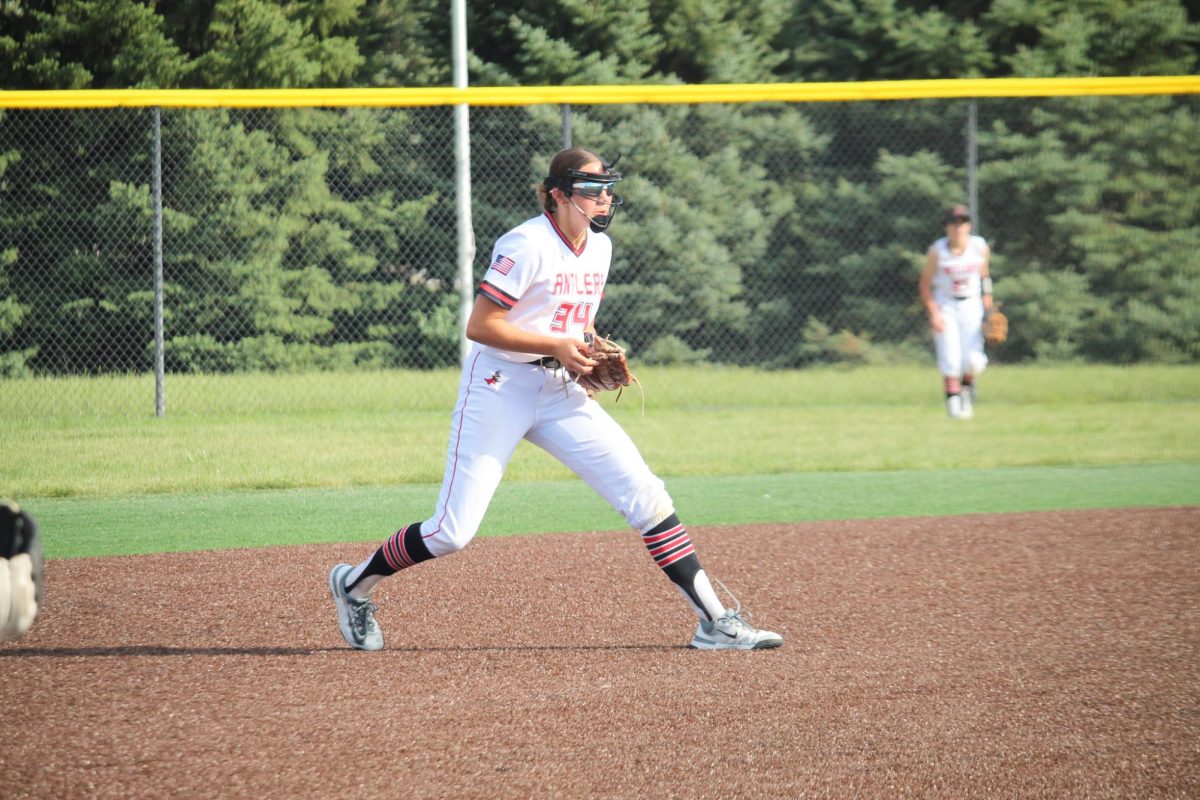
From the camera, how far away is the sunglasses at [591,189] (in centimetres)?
524

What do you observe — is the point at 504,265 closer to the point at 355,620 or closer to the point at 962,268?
the point at 355,620

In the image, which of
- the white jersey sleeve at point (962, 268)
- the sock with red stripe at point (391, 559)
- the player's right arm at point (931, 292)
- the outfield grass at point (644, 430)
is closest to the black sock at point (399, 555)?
the sock with red stripe at point (391, 559)

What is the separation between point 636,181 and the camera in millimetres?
15820

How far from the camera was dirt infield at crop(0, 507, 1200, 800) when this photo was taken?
4008mm

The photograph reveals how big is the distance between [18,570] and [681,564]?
2760 millimetres

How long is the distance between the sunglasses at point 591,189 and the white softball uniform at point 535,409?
0.62ft

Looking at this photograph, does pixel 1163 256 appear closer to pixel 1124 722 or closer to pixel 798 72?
pixel 798 72

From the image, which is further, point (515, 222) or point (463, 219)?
point (515, 222)

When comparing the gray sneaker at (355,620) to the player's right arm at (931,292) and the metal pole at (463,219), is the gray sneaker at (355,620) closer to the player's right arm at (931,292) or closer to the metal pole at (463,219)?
the metal pole at (463,219)

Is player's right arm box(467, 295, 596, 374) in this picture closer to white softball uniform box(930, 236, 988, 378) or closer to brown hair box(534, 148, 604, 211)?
brown hair box(534, 148, 604, 211)

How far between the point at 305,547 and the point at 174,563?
0.74 m

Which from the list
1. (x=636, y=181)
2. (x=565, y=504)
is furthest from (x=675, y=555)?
(x=636, y=181)

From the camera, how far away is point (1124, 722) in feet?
14.8

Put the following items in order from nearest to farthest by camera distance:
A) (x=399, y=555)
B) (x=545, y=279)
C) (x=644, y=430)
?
(x=545, y=279) < (x=399, y=555) < (x=644, y=430)
